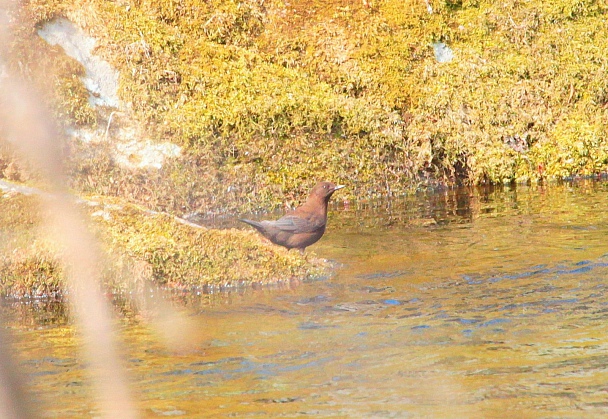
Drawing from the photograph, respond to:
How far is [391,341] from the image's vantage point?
235 inches

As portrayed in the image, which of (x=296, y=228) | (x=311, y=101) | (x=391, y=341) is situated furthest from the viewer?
(x=311, y=101)

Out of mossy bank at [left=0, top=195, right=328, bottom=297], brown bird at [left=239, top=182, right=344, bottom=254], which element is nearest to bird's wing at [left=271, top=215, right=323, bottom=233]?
brown bird at [left=239, top=182, right=344, bottom=254]

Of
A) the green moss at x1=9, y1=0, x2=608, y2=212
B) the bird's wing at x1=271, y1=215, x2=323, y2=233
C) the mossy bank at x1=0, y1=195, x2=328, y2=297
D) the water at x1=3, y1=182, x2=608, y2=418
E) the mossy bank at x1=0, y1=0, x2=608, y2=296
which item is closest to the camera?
the water at x1=3, y1=182, x2=608, y2=418

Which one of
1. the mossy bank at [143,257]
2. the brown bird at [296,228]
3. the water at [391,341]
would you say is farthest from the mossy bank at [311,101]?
the water at [391,341]

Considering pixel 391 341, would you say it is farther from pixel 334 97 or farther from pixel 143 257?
pixel 334 97

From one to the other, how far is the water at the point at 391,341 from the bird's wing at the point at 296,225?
47cm

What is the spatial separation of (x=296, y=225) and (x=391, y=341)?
3786 mm

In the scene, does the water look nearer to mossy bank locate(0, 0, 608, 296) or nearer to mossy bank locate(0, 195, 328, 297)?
mossy bank locate(0, 195, 328, 297)

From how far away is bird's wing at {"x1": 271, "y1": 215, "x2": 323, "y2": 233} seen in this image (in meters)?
9.59

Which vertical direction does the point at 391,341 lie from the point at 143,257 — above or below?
below

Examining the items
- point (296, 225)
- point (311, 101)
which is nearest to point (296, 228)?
point (296, 225)

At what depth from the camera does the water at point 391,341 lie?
187 inches

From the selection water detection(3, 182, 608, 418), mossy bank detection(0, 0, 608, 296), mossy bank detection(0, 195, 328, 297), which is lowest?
water detection(3, 182, 608, 418)

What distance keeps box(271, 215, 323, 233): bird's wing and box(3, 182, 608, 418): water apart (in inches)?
18.3
